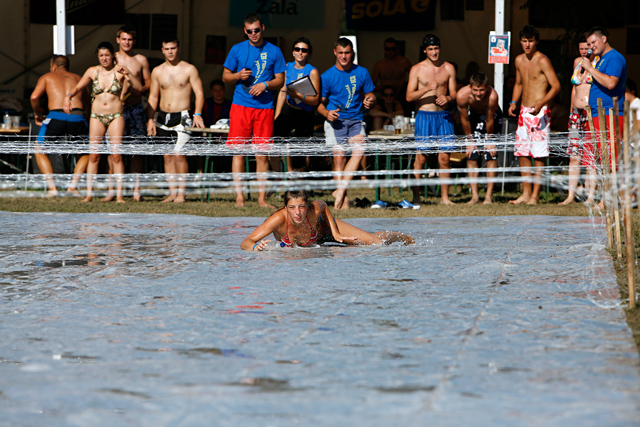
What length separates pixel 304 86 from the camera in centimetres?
928

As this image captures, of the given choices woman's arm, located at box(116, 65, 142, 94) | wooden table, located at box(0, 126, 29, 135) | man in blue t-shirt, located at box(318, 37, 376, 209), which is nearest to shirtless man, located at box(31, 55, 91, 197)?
woman's arm, located at box(116, 65, 142, 94)

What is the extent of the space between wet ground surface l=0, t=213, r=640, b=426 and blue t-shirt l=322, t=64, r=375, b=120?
141 inches

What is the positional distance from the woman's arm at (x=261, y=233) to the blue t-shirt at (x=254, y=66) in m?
3.33

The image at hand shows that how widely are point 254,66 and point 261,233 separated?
3621 millimetres

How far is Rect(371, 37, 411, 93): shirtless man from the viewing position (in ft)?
40.8

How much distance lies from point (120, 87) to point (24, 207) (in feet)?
5.80

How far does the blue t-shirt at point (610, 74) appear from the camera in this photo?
27.7 ft

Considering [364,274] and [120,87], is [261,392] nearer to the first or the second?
[364,274]

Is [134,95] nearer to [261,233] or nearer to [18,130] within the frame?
[18,130]

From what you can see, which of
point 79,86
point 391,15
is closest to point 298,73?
point 79,86

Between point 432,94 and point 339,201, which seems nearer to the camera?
point 339,201

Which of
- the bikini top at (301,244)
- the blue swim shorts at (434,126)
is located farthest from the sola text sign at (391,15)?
the bikini top at (301,244)

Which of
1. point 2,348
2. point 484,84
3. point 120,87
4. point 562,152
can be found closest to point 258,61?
point 120,87

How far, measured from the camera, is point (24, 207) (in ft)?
30.2
